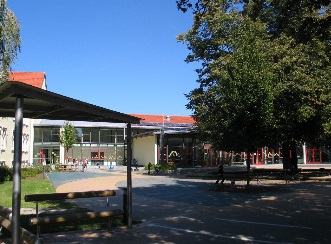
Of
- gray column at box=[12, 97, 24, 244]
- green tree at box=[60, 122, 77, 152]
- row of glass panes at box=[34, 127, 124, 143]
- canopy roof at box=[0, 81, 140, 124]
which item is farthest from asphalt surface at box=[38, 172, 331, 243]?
row of glass panes at box=[34, 127, 124, 143]

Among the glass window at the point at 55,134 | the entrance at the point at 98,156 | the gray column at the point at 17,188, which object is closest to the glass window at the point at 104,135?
the entrance at the point at 98,156

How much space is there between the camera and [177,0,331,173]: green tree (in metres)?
18.1

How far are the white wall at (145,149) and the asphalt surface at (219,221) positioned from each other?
32.7 metres

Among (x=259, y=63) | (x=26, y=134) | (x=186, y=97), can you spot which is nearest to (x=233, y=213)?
(x=259, y=63)

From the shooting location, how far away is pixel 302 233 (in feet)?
28.2

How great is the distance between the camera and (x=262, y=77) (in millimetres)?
18188

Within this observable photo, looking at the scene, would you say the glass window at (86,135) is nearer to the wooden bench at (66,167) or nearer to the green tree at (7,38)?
the wooden bench at (66,167)

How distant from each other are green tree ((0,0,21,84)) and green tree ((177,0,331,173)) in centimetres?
916

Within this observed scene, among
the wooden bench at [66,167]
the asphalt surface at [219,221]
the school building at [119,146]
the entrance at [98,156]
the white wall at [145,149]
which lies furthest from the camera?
the entrance at [98,156]

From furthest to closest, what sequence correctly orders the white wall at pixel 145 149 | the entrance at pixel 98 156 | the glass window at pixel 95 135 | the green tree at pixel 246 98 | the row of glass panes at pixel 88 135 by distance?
the entrance at pixel 98 156
the glass window at pixel 95 135
the row of glass panes at pixel 88 135
the white wall at pixel 145 149
the green tree at pixel 246 98

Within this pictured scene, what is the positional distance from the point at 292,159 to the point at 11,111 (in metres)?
25.1

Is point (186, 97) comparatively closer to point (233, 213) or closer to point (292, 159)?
point (292, 159)

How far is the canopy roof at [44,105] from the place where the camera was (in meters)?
6.15

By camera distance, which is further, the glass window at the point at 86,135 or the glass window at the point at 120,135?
the glass window at the point at 120,135
